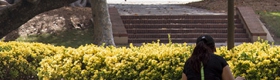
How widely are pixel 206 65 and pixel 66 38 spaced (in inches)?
459

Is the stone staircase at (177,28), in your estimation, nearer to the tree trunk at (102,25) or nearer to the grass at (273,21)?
the grass at (273,21)

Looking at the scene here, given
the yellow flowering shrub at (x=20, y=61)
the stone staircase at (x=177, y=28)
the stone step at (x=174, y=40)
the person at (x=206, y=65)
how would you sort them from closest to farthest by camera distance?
the person at (x=206, y=65), the yellow flowering shrub at (x=20, y=61), the stone step at (x=174, y=40), the stone staircase at (x=177, y=28)

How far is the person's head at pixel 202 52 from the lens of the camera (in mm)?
5375

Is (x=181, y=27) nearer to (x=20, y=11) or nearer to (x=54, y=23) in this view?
(x=54, y=23)

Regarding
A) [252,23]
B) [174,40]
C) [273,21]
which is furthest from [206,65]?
[273,21]

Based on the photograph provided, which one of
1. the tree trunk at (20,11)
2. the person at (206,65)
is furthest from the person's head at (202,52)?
the tree trunk at (20,11)

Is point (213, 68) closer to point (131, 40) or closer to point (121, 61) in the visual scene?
point (121, 61)

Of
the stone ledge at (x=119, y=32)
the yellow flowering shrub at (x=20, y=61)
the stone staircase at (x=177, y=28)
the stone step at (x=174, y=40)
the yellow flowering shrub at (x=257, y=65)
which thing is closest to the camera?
the yellow flowering shrub at (x=257, y=65)

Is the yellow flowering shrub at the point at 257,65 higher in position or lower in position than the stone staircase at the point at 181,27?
higher

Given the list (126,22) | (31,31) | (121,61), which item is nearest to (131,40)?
(126,22)

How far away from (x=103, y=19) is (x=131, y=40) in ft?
7.54

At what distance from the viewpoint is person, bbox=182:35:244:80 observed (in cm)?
537

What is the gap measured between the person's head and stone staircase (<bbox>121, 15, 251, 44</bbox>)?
1168cm

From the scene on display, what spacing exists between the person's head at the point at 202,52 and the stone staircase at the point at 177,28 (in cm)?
1168
